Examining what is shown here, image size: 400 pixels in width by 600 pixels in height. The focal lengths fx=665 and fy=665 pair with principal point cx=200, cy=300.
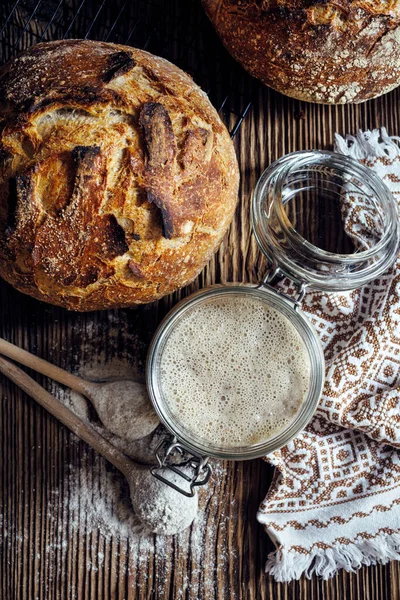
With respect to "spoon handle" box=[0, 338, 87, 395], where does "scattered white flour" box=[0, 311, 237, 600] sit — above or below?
below

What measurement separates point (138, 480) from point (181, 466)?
10 centimetres

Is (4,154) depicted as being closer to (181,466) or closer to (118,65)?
(118,65)

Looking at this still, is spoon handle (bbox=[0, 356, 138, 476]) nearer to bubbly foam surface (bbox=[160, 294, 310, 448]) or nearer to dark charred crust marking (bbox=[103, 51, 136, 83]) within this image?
bubbly foam surface (bbox=[160, 294, 310, 448])

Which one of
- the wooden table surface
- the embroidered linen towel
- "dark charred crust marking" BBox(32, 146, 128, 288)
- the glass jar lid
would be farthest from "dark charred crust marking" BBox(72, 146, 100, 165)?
the embroidered linen towel

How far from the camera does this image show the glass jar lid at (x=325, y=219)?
51.9 inches

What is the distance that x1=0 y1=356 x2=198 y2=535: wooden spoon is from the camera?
142 cm

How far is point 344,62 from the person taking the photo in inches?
51.1

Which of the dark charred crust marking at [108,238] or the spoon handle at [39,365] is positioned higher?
the dark charred crust marking at [108,238]

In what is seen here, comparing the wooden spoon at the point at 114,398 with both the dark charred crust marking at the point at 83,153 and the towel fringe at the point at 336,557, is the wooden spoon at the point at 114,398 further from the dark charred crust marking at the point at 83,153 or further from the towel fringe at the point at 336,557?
the dark charred crust marking at the point at 83,153

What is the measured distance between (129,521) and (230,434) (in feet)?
1.19

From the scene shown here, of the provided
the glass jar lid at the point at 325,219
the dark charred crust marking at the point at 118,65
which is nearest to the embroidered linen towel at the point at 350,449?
the glass jar lid at the point at 325,219

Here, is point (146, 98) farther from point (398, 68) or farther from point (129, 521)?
point (129, 521)

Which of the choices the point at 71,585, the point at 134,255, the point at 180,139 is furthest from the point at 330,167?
the point at 71,585

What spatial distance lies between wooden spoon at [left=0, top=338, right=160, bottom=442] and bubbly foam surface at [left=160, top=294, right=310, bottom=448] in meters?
0.10
